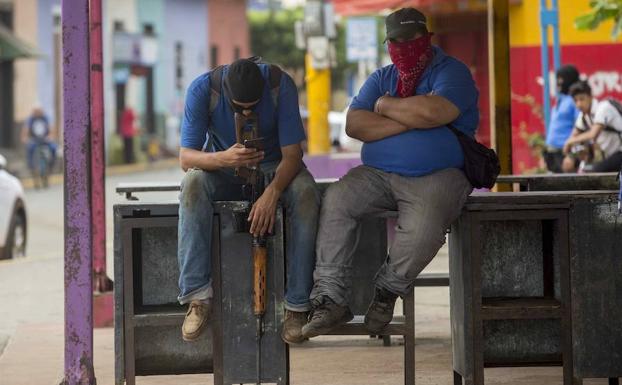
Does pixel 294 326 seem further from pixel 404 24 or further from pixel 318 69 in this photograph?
pixel 318 69

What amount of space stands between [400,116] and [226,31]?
53.3m

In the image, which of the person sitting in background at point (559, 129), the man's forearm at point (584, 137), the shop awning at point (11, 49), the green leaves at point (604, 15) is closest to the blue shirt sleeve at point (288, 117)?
the green leaves at point (604, 15)

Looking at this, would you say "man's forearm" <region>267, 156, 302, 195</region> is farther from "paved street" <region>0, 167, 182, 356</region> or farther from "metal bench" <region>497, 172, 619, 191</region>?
"metal bench" <region>497, 172, 619, 191</region>

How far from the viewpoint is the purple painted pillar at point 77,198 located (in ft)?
23.2

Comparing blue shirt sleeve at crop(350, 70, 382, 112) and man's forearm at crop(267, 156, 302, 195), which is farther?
blue shirt sleeve at crop(350, 70, 382, 112)

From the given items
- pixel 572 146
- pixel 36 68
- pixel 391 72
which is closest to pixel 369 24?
pixel 36 68

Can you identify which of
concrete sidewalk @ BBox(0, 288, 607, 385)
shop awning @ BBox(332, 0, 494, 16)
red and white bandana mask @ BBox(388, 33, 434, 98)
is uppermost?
shop awning @ BBox(332, 0, 494, 16)

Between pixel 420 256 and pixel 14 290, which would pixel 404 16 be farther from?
pixel 14 290

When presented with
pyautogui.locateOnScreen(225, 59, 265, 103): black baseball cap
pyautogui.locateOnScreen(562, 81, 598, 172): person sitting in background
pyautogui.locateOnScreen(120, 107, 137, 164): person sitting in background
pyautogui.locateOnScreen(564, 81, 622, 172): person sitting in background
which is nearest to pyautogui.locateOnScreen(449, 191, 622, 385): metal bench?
pyautogui.locateOnScreen(225, 59, 265, 103): black baseball cap

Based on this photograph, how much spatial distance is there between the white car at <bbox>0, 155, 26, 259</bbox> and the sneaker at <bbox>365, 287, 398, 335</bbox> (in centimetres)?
1020

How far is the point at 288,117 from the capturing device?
22.9 ft

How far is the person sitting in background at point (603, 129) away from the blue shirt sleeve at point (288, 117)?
21.0 ft

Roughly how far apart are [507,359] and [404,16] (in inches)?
68.3

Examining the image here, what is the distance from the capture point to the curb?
1473 inches
